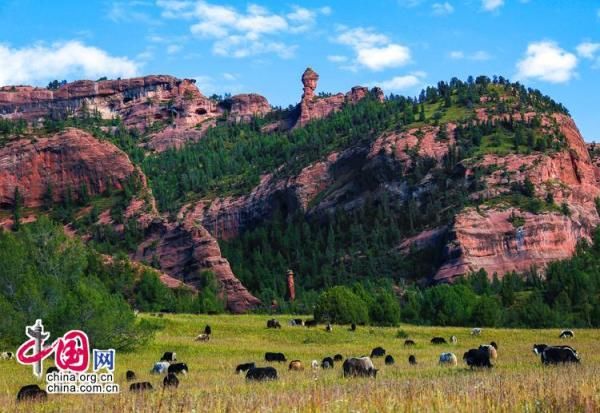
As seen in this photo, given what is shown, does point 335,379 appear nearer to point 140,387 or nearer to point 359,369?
point 359,369

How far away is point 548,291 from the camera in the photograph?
342ft

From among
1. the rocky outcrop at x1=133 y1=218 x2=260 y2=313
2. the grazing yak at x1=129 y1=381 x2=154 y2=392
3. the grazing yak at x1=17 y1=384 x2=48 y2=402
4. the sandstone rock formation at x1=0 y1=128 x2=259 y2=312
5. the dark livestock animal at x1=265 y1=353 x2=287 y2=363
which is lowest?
the dark livestock animal at x1=265 y1=353 x2=287 y2=363

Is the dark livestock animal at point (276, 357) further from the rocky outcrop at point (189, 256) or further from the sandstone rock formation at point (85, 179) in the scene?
the sandstone rock formation at point (85, 179)

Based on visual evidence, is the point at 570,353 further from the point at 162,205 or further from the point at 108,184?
the point at 162,205

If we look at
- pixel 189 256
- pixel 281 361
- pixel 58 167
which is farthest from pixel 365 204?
pixel 281 361

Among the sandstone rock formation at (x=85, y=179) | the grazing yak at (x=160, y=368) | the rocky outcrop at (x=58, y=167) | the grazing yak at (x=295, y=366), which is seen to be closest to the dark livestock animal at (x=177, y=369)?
the grazing yak at (x=160, y=368)

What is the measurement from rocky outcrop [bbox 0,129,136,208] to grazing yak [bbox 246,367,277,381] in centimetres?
12237

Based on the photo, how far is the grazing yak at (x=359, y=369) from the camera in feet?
87.1

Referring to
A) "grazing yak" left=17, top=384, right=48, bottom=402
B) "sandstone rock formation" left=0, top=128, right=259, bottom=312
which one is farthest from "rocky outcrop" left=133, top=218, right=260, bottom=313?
"grazing yak" left=17, top=384, right=48, bottom=402

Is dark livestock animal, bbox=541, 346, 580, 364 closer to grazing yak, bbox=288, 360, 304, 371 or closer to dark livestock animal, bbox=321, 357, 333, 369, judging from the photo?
dark livestock animal, bbox=321, 357, 333, 369

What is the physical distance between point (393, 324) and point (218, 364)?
44.2m

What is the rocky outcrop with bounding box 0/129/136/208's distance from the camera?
141000 mm

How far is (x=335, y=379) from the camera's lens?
25.0 m

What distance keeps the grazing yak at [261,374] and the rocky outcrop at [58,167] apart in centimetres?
12237
